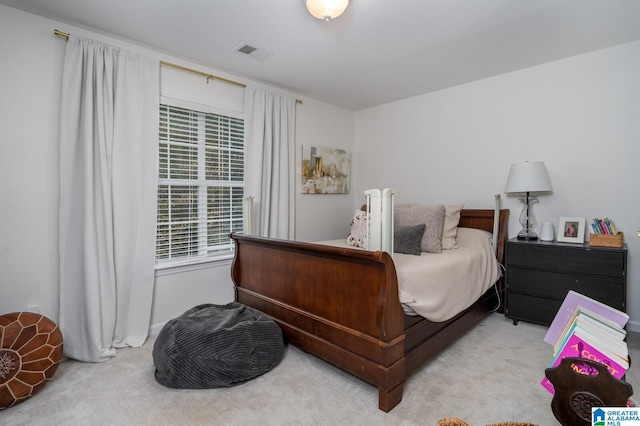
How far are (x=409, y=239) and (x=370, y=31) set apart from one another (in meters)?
1.63

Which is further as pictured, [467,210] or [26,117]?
[467,210]

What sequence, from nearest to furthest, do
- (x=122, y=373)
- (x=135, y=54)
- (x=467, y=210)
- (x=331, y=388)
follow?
(x=331, y=388)
(x=122, y=373)
(x=135, y=54)
(x=467, y=210)

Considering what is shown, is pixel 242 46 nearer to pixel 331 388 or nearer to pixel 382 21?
pixel 382 21

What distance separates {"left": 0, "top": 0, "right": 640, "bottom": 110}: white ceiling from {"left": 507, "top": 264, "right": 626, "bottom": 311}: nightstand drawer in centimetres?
184

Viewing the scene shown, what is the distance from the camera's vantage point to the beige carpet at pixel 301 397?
1665mm

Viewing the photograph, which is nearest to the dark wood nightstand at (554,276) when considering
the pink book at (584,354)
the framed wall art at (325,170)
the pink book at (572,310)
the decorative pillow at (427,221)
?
the decorative pillow at (427,221)

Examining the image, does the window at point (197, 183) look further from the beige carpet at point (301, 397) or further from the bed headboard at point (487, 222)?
the bed headboard at point (487, 222)

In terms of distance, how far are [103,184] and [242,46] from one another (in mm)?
1485

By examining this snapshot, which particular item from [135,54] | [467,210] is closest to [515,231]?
[467,210]

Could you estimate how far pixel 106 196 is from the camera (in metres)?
2.38

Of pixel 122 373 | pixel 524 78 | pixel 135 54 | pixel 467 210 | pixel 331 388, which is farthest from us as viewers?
pixel 467 210

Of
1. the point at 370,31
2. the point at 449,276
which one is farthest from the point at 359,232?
the point at 370,31

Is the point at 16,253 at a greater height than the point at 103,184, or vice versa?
the point at 103,184

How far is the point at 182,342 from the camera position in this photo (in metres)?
1.93
